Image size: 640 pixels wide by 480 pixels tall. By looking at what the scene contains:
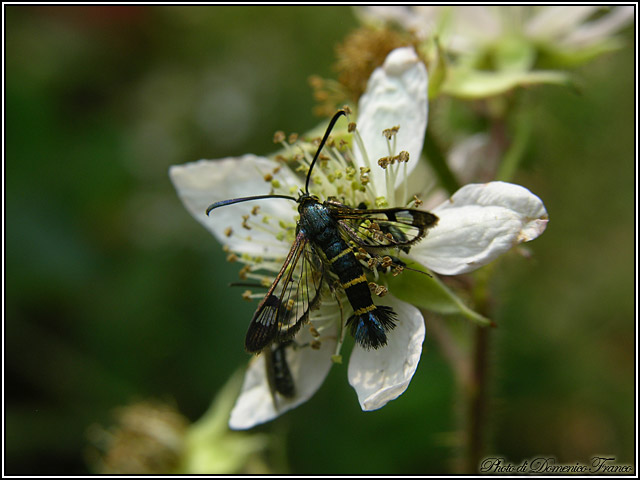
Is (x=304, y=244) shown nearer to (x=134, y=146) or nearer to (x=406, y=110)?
(x=406, y=110)

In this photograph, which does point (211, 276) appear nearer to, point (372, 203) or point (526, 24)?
point (372, 203)

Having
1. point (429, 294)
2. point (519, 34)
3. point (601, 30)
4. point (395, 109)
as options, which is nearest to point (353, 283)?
point (429, 294)

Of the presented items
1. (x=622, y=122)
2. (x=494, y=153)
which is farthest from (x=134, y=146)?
(x=622, y=122)

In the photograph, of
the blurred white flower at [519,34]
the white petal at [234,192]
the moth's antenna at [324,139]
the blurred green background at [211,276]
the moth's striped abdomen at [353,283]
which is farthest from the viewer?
the blurred green background at [211,276]

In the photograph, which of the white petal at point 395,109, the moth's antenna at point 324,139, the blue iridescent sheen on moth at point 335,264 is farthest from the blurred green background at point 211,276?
the blue iridescent sheen on moth at point 335,264

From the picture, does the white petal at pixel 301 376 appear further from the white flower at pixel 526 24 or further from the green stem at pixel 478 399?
the white flower at pixel 526 24

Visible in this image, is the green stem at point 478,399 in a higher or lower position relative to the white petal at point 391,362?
lower
